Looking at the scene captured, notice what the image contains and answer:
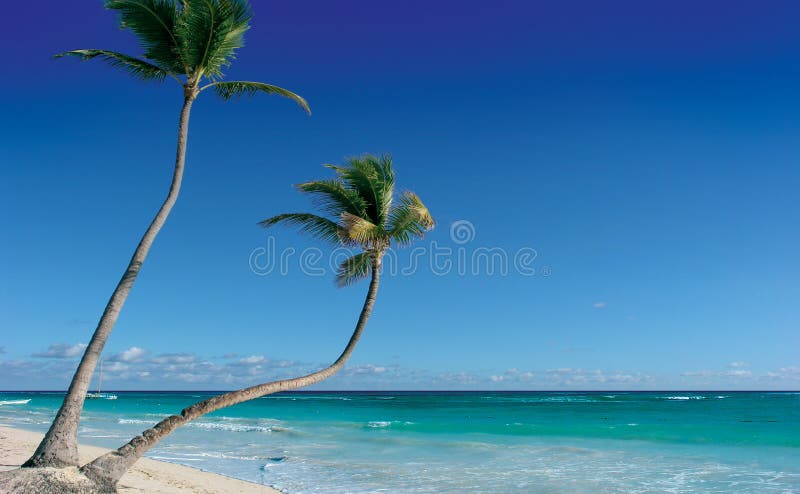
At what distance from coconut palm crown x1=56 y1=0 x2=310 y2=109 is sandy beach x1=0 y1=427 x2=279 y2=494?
692cm

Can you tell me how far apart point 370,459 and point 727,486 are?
10059 millimetres

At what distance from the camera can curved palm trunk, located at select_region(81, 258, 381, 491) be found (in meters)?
7.79

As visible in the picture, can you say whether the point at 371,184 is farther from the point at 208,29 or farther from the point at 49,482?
the point at 49,482

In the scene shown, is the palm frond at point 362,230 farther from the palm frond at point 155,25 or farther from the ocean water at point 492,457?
the ocean water at point 492,457

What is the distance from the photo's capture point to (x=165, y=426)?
807 cm

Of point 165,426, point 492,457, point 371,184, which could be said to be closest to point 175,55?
point 371,184

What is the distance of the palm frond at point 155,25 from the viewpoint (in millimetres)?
9273

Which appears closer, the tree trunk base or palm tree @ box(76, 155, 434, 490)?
the tree trunk base

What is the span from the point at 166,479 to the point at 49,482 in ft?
18.2

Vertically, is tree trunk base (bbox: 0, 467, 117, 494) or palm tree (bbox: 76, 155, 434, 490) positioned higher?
palm tree (bbox: 76, 155, 434, 490)

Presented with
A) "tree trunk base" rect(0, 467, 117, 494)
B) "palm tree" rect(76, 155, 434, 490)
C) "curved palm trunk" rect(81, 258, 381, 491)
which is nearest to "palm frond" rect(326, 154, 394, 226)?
"palm tree" rect(76, 155, 434, 490)

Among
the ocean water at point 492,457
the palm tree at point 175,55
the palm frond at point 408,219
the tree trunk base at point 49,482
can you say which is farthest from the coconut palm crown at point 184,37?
the ocean water at point 492,457

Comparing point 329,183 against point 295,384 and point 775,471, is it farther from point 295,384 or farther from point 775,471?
point 775,471

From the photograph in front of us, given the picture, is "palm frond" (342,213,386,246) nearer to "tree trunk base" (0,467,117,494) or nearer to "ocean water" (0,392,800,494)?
"tree trunk base" (0,467,117,494)
